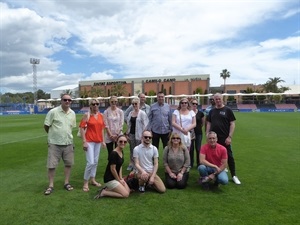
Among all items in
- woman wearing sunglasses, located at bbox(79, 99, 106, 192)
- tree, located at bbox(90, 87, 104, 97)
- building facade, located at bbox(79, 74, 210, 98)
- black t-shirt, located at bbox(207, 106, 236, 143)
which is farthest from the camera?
tree, located at bbox(90, 87, 104, 97)

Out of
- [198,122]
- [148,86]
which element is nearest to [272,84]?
[148,86]

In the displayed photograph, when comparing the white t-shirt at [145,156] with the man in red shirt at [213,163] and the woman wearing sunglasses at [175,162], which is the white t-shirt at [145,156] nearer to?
the woman wearing sunglasses at [175,162]

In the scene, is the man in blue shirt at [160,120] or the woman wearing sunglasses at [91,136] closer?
the woman wearing sunglasses at [91,136]

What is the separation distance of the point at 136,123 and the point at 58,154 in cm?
194

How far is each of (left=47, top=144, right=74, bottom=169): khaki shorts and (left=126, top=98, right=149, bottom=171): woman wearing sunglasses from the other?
145 centimetres

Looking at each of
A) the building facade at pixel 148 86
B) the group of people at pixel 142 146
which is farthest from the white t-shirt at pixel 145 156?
the building facade at pixel 148 86

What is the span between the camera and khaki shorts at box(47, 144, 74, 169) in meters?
6.04

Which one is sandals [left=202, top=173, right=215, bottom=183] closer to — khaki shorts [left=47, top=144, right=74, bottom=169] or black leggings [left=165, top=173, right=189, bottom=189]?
black leggings [left=165, top=173, right=189, bottom=189]

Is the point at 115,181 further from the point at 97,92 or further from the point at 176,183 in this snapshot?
the point at 97,92

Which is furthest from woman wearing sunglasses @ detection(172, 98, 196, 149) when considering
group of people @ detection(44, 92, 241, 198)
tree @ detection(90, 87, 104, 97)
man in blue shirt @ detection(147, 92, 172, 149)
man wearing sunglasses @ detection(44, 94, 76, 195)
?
tree @ detection(90, 87, 104, 97)

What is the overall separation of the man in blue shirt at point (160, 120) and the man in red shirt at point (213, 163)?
1.26m

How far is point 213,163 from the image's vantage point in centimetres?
Result: 626

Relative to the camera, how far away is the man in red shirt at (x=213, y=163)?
19.9 ft

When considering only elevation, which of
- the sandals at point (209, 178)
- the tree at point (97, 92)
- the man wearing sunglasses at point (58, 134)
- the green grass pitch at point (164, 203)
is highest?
the tree at point (97, 92)
